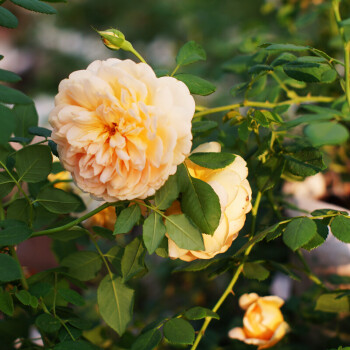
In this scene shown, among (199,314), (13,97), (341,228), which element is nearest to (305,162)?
(341,228)

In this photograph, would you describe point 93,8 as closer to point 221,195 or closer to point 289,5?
point 289,5

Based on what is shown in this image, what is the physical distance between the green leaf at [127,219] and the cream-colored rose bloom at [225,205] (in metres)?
0.04

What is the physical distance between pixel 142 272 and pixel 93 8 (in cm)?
262

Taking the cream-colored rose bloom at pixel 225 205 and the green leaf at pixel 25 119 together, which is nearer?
the cream-colored rose bloom at pixel 225 205

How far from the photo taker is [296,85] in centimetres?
63

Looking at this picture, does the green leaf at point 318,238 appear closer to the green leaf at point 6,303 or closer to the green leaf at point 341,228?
the green leaf at point 341,228

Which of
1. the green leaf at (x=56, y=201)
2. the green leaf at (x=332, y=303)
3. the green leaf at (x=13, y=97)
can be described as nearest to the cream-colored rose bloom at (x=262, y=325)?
the green leaf at (x=332, y=303)

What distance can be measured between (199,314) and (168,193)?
133mm

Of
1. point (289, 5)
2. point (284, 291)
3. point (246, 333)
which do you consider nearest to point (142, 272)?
point (246, 333)

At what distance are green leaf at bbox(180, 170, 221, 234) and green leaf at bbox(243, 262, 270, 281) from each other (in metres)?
0.15

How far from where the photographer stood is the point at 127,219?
15.2 inches

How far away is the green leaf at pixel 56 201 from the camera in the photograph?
0.46m

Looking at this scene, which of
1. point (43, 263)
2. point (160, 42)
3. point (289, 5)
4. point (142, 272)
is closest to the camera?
point (142, 272)

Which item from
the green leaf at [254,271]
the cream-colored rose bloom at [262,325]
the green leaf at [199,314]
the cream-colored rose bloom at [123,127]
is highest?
the cream-colored rose bloom at [123,127]
